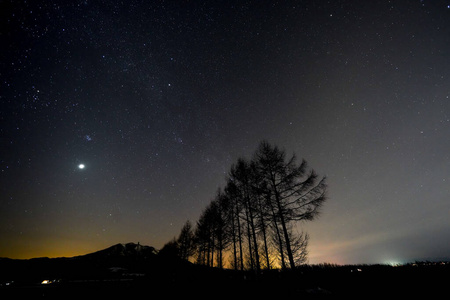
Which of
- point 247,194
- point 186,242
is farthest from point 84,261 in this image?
point 247,194

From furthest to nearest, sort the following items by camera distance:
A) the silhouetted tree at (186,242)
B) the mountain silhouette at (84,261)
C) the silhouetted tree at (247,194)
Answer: the mountain silhouette at (84,261), the silhouetted tree at (186,242), the silhouetted tree at (247,194)

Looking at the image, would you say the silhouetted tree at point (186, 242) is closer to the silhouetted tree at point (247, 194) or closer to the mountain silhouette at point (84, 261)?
the mountain silhouette at point (84, 261)

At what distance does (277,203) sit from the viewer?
11.6 metres

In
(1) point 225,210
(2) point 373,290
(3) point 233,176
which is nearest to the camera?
(2) point 373,290

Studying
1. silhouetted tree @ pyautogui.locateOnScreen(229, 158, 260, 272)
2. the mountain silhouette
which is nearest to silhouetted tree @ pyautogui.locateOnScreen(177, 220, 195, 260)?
the mountain silhouette

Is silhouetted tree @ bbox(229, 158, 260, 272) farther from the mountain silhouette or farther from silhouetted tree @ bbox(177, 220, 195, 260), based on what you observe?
the mountain silhouette

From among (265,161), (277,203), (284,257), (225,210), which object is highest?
(265,161)

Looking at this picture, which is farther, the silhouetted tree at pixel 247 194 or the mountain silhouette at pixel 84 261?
the mountain silhouette at pixel 84 261

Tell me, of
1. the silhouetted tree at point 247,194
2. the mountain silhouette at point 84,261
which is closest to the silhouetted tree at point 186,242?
the mountain silhouette at point 84,261

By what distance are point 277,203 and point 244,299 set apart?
6.99m

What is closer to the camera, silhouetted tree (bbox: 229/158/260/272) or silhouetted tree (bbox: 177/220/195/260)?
silhouetted tree (bbox: 229/158/260/272)

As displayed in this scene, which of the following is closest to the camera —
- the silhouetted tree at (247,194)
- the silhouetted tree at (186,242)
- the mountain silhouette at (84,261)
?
the silhouetted tree at (247,194)

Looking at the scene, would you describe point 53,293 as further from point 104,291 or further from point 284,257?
point 284,257

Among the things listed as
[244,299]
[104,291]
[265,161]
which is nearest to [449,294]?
[244,299]
